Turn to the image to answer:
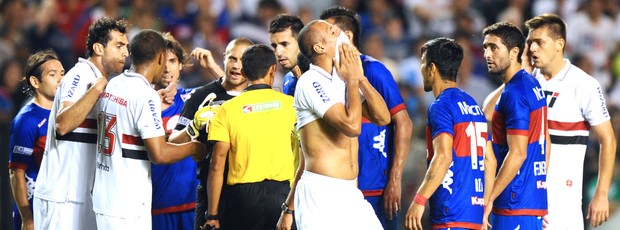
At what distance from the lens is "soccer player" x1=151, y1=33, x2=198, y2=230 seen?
975cm

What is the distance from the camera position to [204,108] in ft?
29.2

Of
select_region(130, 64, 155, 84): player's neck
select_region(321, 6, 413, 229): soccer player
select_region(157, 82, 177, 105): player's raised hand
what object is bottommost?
select_region(321, 6, 413, 229): soccer player

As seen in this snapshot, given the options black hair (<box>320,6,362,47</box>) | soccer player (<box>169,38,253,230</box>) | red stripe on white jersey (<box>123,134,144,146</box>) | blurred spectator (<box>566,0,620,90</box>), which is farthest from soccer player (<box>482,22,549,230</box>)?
blurred spectator (<box>566,0,620,90</box>)

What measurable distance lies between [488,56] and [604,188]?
165 cm

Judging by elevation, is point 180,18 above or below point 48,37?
above

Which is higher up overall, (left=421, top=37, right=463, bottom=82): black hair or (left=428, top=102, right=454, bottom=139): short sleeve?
(left=421, top=37, right=463, bottom=82): black hair

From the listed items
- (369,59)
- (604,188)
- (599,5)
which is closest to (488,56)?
(369,59)

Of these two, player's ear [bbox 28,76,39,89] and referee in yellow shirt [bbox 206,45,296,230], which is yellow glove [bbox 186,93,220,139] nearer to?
referee in yellow shirt [bbox 206,45,296,230]

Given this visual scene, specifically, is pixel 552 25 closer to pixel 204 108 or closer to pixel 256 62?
Result: pixel 256 62

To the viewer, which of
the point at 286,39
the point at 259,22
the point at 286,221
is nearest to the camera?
the point at 286,221

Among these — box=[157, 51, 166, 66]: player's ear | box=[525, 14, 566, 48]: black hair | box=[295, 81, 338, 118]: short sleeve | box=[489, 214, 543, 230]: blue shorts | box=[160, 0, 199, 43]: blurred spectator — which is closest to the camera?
box=[295, 81, 338, 118]: short sleeve

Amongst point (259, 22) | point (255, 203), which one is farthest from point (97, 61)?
point (259, 22)

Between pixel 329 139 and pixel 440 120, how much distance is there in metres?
1.04

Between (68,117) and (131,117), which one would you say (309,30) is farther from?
(68,117)
